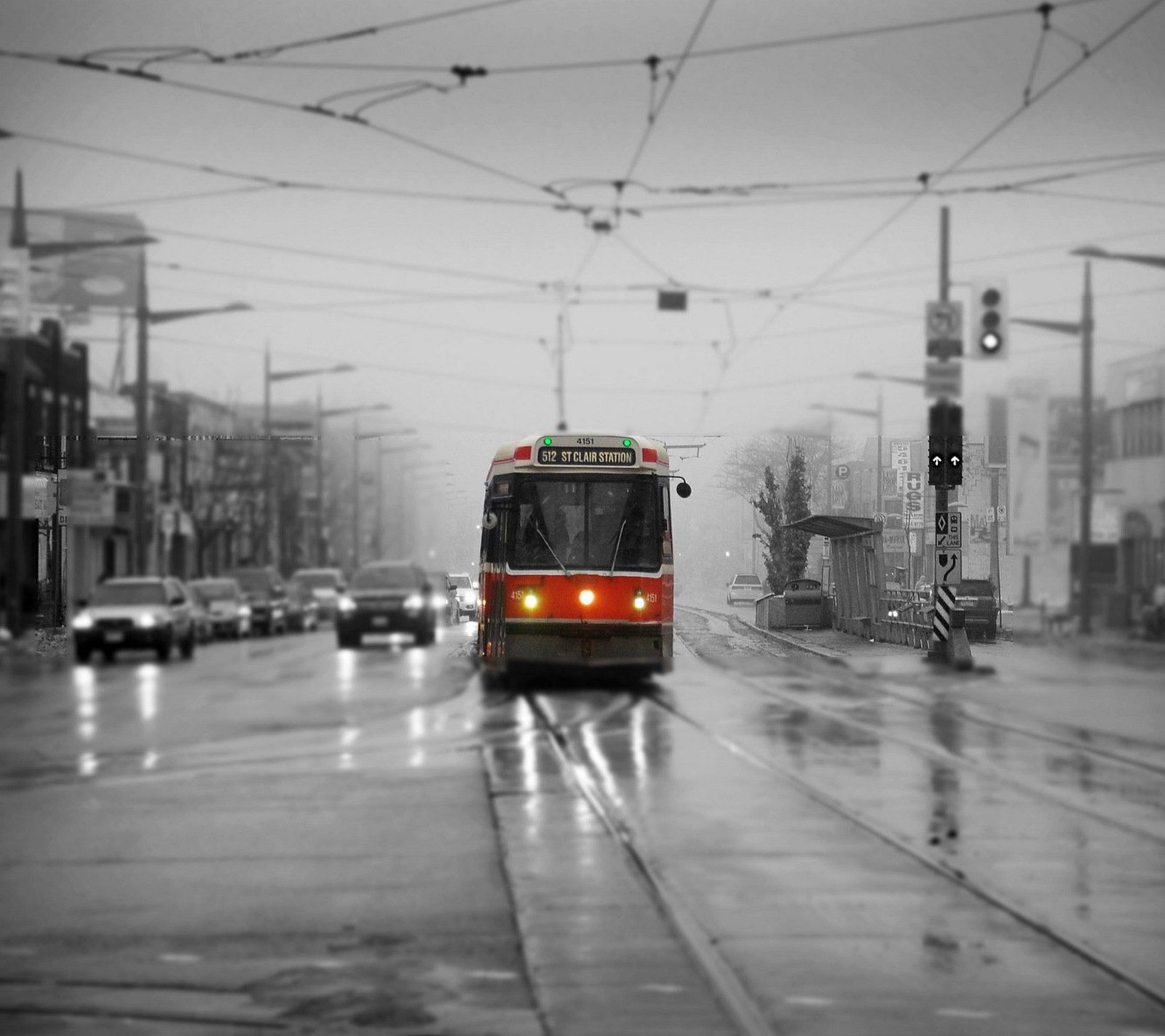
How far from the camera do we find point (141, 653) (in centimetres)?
537

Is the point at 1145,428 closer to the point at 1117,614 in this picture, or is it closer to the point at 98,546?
the point at 1117,614

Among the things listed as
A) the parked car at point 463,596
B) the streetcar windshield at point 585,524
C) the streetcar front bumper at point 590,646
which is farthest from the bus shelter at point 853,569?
the parked car at point 463,596

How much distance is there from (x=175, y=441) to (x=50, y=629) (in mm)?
498

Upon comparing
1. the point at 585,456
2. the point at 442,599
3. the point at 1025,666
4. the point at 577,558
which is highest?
the point at 585,456

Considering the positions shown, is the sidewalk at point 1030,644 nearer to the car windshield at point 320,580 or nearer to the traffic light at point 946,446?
the traffic light at point 946,446

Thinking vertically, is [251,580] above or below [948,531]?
below

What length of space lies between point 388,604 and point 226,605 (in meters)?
0.74

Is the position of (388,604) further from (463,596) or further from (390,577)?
(463,596)

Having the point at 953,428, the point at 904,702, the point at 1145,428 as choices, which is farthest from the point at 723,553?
the point at 1145,428

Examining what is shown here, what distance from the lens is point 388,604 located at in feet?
17.0

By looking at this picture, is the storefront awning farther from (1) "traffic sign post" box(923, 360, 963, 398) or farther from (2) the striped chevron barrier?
(1) "traffic sign post" box(923, 360, 963, 398)

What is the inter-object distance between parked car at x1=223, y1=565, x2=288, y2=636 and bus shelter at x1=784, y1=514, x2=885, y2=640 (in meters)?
1.83

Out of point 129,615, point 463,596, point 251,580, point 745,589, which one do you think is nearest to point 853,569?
point 745,589

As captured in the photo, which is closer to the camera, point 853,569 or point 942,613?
point 942,613
